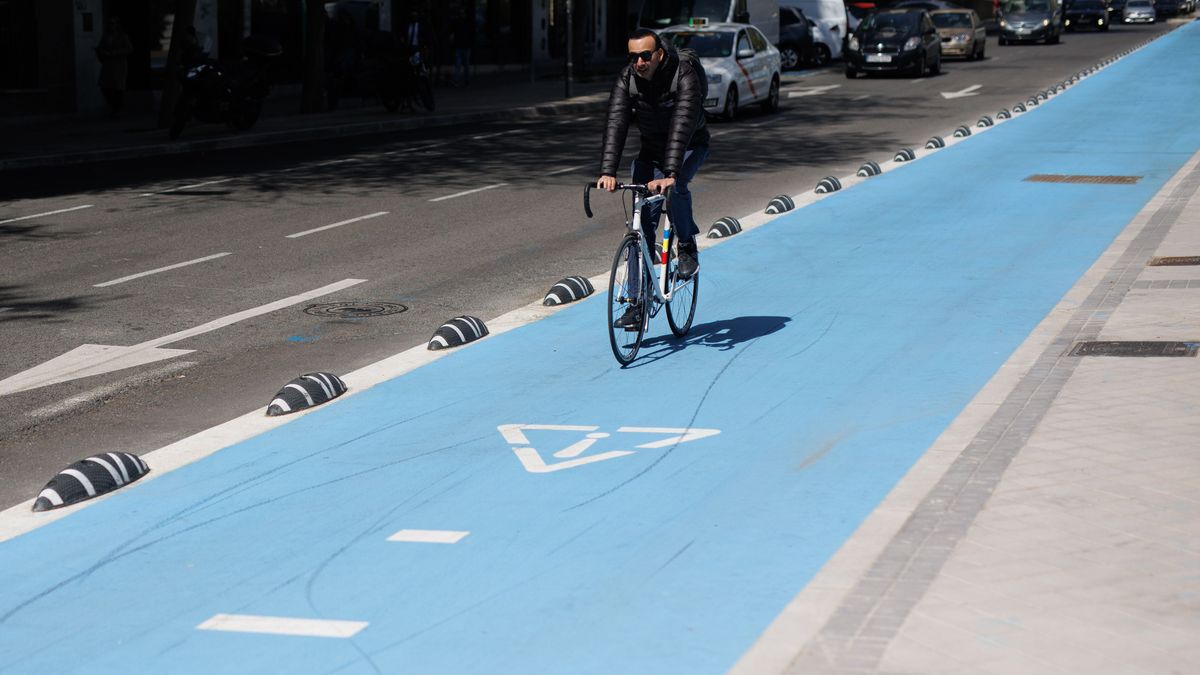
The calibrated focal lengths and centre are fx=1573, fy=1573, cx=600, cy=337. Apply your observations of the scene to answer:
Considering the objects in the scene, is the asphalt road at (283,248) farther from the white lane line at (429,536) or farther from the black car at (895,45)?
the black car at (895,45)

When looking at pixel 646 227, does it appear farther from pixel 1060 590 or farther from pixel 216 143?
pixel 216 143

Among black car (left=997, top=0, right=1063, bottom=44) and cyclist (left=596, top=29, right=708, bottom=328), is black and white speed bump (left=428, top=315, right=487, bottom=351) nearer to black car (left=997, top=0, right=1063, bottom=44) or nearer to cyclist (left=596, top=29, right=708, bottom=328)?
cyclist (left=596, top=29, right=708, bottom=328)

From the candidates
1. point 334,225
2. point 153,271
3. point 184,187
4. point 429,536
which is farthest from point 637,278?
point 184,187

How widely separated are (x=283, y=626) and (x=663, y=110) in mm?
4837

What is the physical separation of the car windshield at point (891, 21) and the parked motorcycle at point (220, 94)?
20.4 metres

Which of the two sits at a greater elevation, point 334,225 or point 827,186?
point 827,186

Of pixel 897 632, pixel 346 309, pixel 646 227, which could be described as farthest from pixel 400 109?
pixel 897 632

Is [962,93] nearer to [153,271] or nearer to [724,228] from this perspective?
[724,228]

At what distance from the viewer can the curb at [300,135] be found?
2334 cm

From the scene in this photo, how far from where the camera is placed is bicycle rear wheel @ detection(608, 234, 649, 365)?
30.1 ft

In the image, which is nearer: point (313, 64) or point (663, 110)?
point (663, 110)

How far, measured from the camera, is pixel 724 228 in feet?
49.8

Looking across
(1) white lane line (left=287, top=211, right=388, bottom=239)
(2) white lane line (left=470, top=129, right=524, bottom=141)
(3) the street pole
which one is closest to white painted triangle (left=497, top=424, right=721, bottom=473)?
(1) white lane line (left=287, top=211, right=388, bottom=239)

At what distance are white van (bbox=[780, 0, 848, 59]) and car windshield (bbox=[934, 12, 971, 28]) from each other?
3.07m
